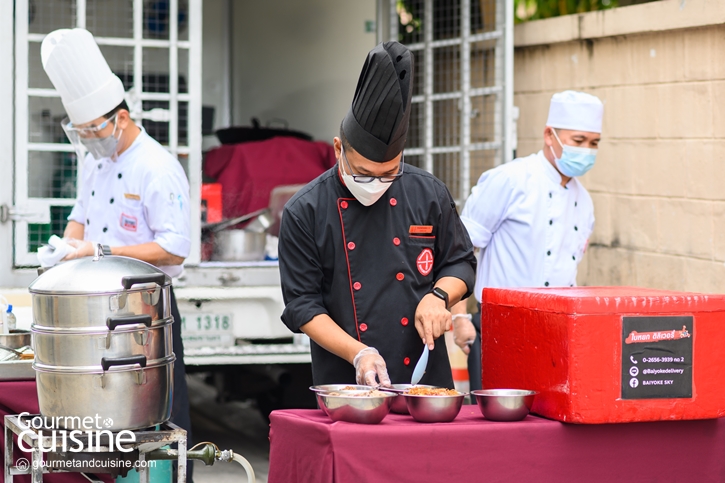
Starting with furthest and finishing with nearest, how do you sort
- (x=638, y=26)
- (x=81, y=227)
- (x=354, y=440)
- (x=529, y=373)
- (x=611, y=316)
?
(x=638, y=26) → (x=81, y=227) → (x=529, y=373) → (x=611, y=316) → (x=354, y=440)

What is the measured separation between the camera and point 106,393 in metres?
2.89

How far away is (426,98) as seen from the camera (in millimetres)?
6270

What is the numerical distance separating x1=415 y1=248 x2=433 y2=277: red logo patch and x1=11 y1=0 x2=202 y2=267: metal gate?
8.40ft

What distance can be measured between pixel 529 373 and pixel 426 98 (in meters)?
3.58

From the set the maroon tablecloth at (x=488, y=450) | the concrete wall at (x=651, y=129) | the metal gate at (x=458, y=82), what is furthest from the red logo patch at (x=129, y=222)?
the concrete wall at (x=651, y=129)

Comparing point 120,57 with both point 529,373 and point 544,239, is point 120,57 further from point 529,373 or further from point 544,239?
point 529,373

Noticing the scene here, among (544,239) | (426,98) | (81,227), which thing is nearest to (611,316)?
(544,239)

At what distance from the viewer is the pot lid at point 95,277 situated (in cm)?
287

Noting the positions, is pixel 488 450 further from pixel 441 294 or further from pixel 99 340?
pixel 99 340

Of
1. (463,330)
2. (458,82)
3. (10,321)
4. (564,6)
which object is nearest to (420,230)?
(463,330)

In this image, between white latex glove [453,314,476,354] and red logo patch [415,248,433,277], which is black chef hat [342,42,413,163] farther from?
white latex glove [453,314,476,354]

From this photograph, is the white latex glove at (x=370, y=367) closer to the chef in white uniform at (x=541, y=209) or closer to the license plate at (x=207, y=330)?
the chef in white uniform at (x=541, y=209)

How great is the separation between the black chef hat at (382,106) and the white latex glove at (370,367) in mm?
543

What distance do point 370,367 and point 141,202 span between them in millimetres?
1802
